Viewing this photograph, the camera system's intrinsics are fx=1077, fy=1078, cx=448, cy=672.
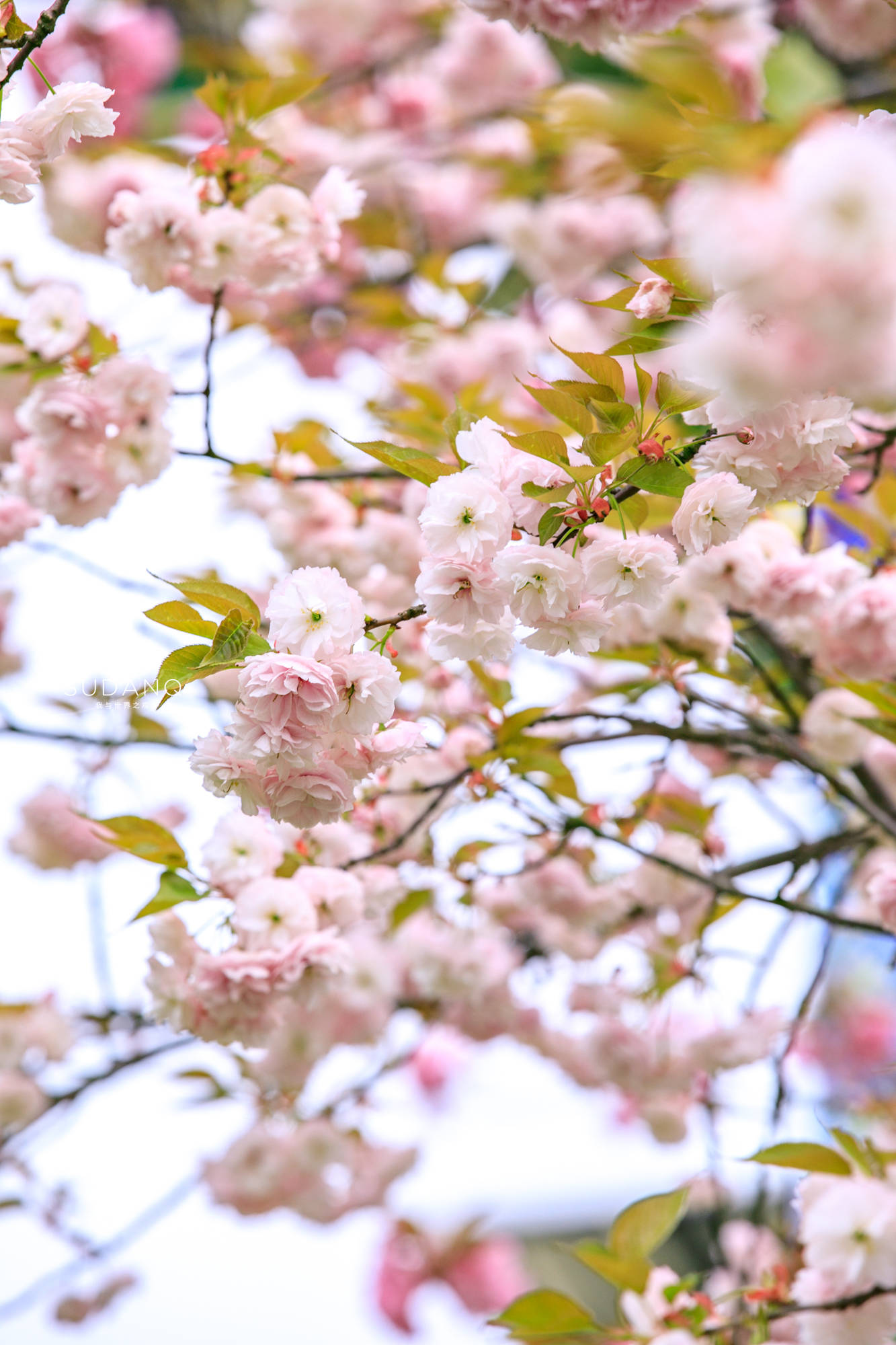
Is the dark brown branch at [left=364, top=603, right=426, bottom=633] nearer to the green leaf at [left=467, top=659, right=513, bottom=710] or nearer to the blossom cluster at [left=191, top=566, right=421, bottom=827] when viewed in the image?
the blossom cluster at [left=191, top=566, right=421, bottom=827]

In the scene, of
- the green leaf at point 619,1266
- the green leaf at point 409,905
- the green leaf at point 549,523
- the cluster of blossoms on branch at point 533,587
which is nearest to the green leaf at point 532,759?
the cluster of blossoms on branch at point 533,587

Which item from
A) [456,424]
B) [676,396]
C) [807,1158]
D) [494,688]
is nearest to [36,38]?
[456,424]

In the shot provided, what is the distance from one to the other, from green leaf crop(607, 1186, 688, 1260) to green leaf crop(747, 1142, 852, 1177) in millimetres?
209

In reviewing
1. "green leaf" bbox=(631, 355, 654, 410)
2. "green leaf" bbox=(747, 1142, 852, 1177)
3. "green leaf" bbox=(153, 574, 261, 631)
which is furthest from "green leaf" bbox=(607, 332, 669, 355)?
"green leaf" bbox=(747, 1142, 852, 1177)

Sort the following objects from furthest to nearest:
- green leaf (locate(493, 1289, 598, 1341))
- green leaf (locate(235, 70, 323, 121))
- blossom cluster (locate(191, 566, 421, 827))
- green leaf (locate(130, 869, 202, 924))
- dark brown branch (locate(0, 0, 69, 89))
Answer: green leaf (locate(235, 70, 323, 121)) → green leaf (locate(493, 1289, 598, 1341)) → green leaf (locate(130, 869, 202, 924)) → dark brown branch (locate(0, 0, 69, 89)) → blossom cluster (locate(191, 566, 421, 827))

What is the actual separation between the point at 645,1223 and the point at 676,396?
0.85 meters

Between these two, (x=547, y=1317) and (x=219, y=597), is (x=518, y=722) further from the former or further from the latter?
(x=547, y=1317)

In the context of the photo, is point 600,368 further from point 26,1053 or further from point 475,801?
point 26,1053

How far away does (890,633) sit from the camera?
1.06 meters

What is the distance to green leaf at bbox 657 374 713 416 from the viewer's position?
2.01ft

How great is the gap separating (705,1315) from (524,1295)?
0.17 metres

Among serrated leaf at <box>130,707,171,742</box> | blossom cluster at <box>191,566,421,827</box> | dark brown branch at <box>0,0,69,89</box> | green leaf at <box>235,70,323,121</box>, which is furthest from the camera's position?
serrated leaf at <box>130,707,171,742</box>

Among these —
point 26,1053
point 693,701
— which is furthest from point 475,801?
point 26,1053

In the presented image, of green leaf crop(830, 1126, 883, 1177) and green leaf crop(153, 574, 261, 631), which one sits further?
green leaf crop(830, 1126, 883, 1177)
